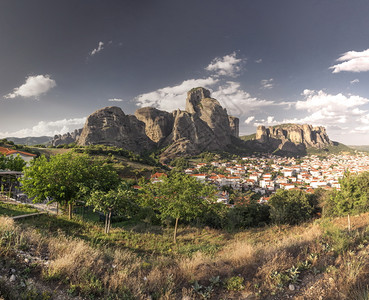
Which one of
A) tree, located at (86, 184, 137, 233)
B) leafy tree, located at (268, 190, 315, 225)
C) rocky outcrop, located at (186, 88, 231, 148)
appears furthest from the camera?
rocky outcrop, located at (186, 88, 231, 148)

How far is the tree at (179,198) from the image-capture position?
13328 mm

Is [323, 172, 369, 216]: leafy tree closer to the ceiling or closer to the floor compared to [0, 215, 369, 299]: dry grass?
closer to the floor

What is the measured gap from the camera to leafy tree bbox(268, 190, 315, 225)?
19.9m

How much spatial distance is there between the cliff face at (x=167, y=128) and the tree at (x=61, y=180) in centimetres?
10133

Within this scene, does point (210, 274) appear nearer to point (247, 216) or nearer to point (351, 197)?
point (247, 216)

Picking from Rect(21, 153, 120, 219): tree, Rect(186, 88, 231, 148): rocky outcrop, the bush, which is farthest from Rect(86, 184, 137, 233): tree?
Rect(186, 88, 231, 148): rocky outcrop

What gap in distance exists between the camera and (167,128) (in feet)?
539

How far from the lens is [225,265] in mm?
5059

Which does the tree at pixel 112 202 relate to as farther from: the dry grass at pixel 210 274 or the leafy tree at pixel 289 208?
the leafy tree at pixel 289 208

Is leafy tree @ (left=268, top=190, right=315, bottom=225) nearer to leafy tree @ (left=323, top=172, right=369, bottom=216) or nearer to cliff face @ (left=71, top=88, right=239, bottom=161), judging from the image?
leafy tree @ (left=323, top=172, right=369, bottom=216)

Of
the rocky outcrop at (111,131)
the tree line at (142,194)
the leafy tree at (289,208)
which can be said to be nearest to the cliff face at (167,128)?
the rocky outcrop at (111,131)

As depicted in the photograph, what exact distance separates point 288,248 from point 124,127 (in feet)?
426

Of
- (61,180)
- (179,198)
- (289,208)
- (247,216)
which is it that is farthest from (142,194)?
(289,208)

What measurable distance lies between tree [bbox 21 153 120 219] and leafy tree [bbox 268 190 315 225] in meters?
17.5
